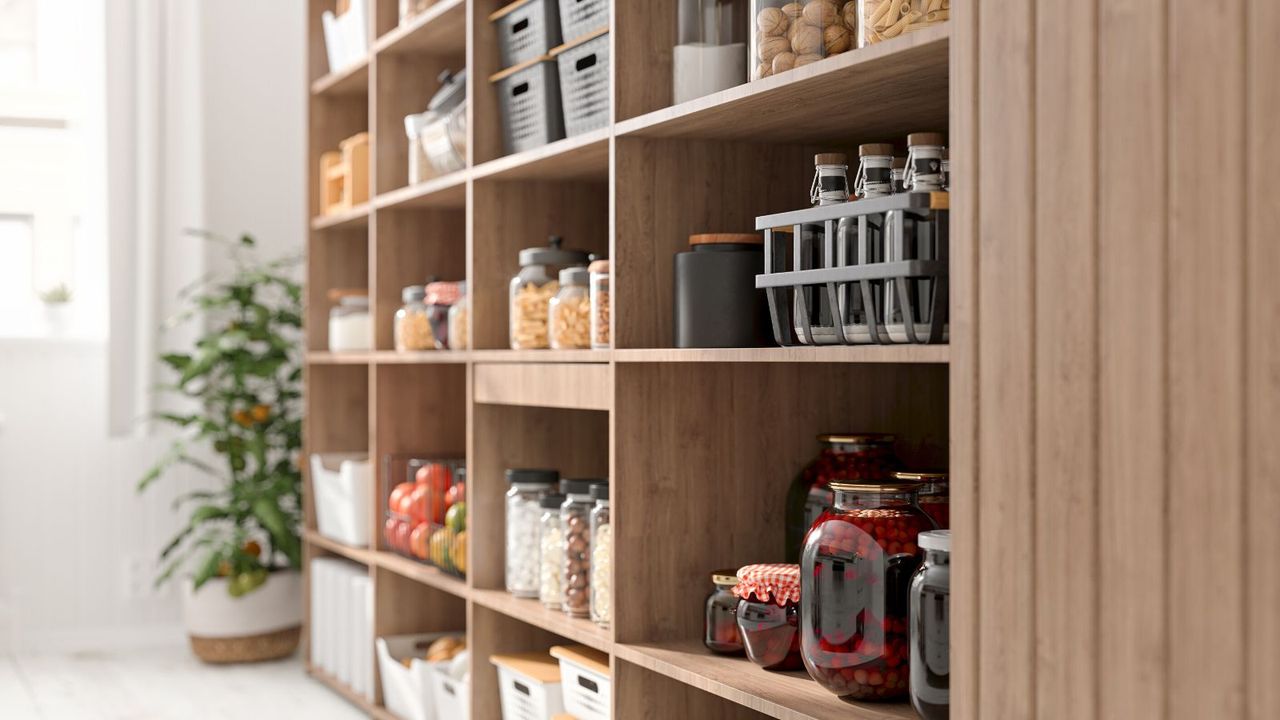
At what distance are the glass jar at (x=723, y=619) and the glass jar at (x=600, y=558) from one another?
9.4 inches

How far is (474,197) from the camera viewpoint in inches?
113

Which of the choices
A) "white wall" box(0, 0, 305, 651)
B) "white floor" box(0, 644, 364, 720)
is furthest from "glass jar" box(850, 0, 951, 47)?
"white wall" box(0, 0, 305, 651)

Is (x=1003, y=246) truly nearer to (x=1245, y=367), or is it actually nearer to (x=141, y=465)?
(x=1245, y=367)

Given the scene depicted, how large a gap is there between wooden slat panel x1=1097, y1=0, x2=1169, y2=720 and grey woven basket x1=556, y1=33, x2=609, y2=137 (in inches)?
47.0

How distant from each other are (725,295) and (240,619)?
2.51m

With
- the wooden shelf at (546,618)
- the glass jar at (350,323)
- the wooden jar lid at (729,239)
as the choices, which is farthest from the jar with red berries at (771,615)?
the glass jar at (350,323)

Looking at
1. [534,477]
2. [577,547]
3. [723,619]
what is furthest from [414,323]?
[723,619]

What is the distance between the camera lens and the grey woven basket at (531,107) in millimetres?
2648

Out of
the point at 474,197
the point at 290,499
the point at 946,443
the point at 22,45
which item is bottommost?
the point at 290,499

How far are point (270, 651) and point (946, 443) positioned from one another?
8.40 ft

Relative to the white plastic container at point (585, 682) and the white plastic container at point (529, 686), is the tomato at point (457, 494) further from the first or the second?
the white plastic container at point (585, 682)

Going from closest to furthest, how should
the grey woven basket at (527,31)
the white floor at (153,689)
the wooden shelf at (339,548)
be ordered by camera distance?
the grey woven basket at (527,31) → the wooden shelf at (339,548) → the white floor at (153,689)

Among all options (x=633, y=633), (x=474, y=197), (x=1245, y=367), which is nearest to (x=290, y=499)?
(x=474, y=197)

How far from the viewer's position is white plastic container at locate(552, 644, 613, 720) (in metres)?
2.40
